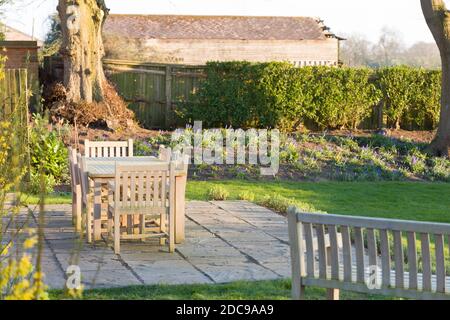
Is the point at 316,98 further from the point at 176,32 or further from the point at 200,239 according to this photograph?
the point at 176,32

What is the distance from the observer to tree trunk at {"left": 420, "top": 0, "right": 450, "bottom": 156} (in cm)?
1934

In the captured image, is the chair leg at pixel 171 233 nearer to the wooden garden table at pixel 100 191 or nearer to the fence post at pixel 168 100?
the wooden garden table at pixel 100 191

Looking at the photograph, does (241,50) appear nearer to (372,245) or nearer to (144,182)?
(144,182)

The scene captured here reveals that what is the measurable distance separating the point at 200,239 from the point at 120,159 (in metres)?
1.72

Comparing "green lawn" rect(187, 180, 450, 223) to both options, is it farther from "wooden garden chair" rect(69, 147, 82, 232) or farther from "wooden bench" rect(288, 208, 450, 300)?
"wooden bench" rect(288, 208, 450, 300)

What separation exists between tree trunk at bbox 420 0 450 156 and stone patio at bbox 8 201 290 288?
9.07 m

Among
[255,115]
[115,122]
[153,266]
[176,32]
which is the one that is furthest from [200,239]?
[176,32]

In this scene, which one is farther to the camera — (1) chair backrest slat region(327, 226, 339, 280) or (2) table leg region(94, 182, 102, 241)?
(2) table leg region(94, 182, 102, 241)

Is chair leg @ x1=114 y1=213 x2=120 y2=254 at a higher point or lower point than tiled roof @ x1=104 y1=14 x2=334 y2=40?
lower

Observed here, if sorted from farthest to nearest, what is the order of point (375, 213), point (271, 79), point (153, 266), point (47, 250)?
point (271, 79), point (375, 213), point (47, 250), point (153, 266)

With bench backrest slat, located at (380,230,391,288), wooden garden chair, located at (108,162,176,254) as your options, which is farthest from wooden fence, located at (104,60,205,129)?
bench backrest slat, located at (380,230,391,288)

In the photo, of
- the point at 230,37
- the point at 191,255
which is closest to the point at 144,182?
the point at 191,255

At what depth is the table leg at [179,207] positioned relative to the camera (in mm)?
9273
